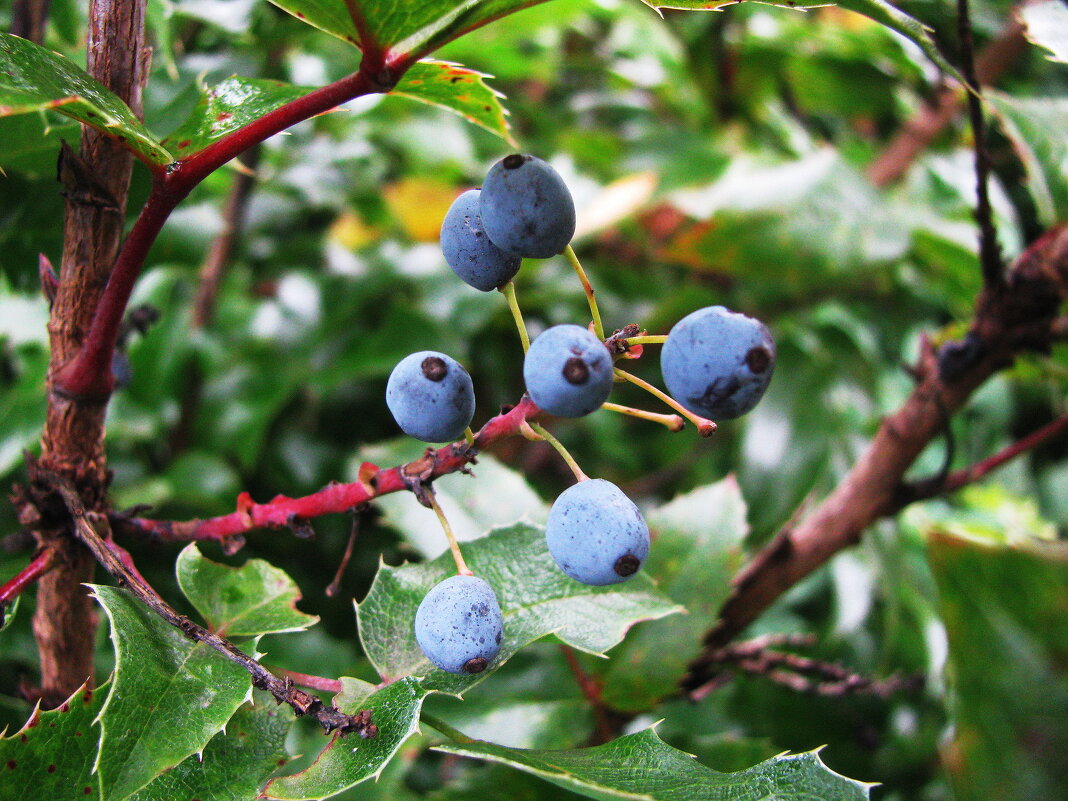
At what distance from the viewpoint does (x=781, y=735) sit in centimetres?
153

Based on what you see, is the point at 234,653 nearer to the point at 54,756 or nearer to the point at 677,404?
the point at 54,756

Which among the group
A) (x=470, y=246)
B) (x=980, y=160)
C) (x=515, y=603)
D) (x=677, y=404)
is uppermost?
(x=980, y=160)

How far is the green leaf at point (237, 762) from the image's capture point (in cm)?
64

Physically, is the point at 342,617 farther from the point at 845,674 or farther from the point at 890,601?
the point at 890,601

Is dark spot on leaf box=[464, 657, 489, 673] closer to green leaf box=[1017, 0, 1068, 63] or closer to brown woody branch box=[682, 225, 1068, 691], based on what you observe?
brown woody branch box=[682, 225, 1068, 691]

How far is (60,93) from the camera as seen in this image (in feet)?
1.86

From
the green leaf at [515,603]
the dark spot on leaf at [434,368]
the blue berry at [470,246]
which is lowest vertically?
the green leaf at [515,603]

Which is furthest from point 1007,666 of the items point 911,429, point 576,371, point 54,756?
point 54,756

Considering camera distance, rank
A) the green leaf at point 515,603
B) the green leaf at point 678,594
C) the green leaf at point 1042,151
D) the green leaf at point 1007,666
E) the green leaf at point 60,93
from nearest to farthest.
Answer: the green leaf at point 60,93 → the green leaf at point 515,603 → the green leaf at point 1007,666 → the green leaf at point 678,594 → the green leaf at point 1042,151

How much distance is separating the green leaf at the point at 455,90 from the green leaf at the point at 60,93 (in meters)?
0.21

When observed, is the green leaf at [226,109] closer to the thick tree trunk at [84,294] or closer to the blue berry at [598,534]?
the thick tree trunk at [84,294]

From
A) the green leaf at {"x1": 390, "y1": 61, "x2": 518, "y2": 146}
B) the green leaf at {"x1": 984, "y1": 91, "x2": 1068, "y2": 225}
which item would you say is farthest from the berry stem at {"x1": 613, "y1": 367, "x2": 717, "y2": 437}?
the green leaf at {"x1": 984, "y1": 91, "x2": 1068, "y2": 225}

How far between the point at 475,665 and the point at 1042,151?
1.10m

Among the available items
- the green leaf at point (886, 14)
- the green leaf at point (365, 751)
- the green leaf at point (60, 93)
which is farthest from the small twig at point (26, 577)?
the green leaf at point (886, 14)
